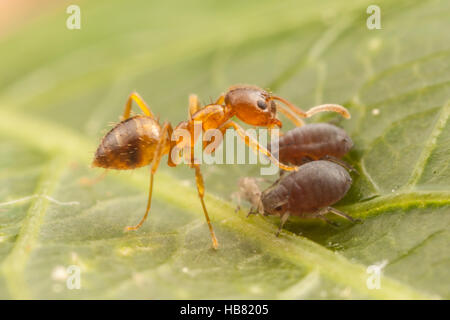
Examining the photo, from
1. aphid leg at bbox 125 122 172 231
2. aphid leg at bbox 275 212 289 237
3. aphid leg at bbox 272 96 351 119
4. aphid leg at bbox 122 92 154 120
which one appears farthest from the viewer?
aphid leg at bbox 122 92 154 120

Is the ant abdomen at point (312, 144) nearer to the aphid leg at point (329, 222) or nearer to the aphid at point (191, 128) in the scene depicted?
the aphid at point (191, 128)

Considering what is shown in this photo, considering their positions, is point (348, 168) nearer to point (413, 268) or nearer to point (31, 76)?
point (413, 268)

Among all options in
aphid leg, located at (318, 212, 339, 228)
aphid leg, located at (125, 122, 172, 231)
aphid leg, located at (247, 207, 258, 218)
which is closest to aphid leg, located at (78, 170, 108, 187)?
aphid leg, located at (125, 122, 172, 231)

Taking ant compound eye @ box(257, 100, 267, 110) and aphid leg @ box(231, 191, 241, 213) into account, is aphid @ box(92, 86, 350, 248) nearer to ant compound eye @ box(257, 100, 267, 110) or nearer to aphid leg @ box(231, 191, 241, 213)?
ant compound eye @ box(257, 100, 267, 110)

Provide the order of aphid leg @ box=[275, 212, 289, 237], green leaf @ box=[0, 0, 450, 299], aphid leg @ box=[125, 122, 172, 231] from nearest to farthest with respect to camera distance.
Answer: green leaf @ box=[0, 0, 450, 299], aphid leg @ box=[275, 212, 289, 237], aphid leg @ box=[125, 122, 172, 231]

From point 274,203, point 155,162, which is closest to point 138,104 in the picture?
point 155,162

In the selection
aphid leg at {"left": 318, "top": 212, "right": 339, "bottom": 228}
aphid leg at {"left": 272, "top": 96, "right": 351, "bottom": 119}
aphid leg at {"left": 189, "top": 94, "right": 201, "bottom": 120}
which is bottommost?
aphid leg at {"left": 318, "top": 212, "right": 339, "bottom": 228}
